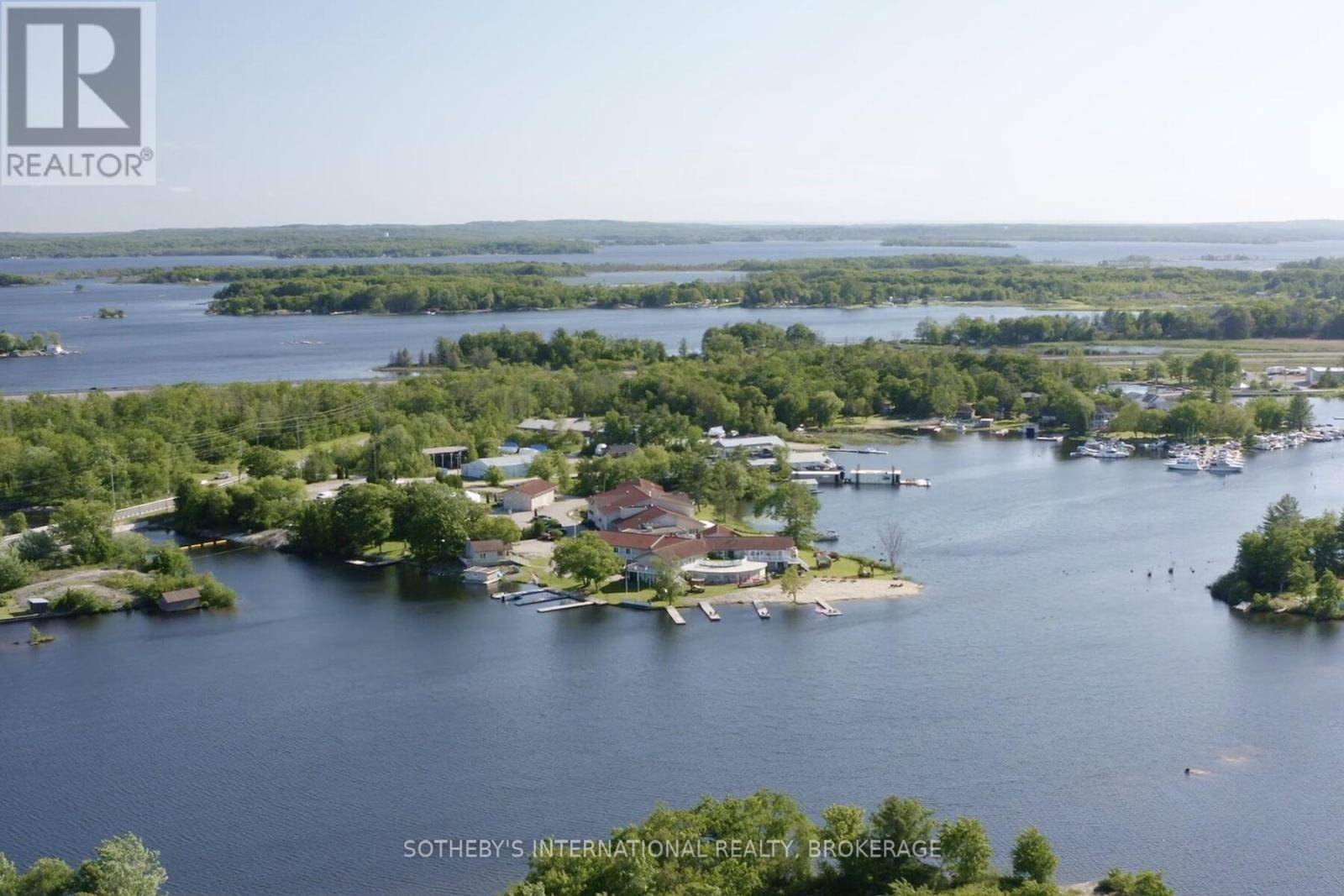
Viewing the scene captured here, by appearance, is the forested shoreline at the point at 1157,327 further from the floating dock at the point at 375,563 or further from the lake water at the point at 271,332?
the floating dock at the point at 375,563

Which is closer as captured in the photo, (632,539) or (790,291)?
(632,539)

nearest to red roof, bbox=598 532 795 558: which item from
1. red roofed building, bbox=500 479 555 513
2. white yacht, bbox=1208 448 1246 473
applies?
red roofed building, bbox=500 479 555 513

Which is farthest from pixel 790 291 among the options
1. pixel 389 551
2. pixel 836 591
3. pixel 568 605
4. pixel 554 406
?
pixel 568 605

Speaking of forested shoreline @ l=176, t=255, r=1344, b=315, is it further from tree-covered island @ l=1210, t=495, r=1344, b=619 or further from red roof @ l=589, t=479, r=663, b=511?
tree-covered island @ l=1210, t=495, r=1344, b=619

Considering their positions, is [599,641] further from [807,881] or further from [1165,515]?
[1165,515]

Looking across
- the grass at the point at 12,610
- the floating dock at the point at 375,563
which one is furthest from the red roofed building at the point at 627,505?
the grass at the point at 12,610

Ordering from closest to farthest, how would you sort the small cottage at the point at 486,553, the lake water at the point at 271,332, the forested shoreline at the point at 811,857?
1. the forested shoreline at the point at 811,857
2. the small cottage at the point at 486,553
3. the lake water at the point at 271,332

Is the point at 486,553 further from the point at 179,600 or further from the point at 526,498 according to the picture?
the point at 179,600
